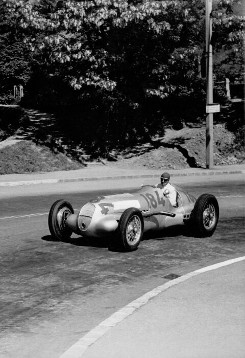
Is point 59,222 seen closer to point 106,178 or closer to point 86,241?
point 86,241

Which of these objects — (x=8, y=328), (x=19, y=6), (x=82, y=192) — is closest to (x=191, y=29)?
(x=19, y=6)

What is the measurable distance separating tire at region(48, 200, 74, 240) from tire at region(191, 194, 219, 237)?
266cm

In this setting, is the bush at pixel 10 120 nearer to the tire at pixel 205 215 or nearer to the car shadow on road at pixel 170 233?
the car shadow on road at pixel 170 233

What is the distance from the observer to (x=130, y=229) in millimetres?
14172

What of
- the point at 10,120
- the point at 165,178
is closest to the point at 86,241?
the point at 165,178

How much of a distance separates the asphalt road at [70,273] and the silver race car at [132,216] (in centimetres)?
32

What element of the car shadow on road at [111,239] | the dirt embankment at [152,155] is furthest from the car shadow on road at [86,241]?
the dirt embankment at [152,155]

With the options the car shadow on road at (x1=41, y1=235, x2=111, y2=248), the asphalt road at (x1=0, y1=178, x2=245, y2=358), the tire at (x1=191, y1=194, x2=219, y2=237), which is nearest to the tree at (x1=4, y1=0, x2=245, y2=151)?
the asphalt road at (x1=0, y1=178, x2=245, y2=358)

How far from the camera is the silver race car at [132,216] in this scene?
1421cm

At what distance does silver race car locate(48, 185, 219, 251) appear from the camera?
14.2 meters

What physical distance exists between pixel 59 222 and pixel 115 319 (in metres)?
5.73

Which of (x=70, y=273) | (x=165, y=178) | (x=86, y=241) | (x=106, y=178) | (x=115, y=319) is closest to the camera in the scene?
(x=115, y=319)

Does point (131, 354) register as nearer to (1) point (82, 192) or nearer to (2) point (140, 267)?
(2) point (140, 267)

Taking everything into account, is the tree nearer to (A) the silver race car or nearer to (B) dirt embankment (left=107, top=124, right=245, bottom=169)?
(B) dirt embankment (left=107, top=124, right=245, bottom=169)
